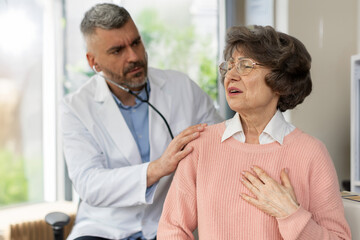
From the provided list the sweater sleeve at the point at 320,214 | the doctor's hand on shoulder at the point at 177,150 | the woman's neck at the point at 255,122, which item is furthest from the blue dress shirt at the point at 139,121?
the sweater sleeve at the point at 320,214

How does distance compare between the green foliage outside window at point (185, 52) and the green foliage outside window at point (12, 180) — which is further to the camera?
the green foliage outside window at point (185, 52)

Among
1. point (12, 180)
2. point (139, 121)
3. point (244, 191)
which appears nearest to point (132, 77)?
point (139, 121)

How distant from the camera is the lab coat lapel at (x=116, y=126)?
5.16 feet

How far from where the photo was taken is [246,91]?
45.9 inches

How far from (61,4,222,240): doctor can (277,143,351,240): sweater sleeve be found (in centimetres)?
54

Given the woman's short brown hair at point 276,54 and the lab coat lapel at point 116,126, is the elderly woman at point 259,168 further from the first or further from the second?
the lab coat lapel at point 116,126

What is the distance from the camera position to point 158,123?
5.34ft

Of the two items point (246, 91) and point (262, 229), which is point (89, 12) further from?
point (262, 229)

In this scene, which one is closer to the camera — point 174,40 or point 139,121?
point 139,121

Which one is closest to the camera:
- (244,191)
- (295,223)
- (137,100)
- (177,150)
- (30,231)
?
(295,223)

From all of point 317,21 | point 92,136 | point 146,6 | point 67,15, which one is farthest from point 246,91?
point 67,15

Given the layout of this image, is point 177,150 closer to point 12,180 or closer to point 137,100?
point 137,100

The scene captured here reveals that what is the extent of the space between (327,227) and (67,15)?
213 centimetres

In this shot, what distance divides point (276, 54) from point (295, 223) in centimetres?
44
